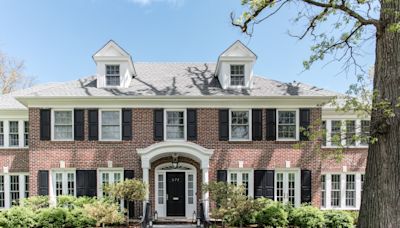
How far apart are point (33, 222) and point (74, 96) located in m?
5.46

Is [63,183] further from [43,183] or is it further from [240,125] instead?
[240,125]

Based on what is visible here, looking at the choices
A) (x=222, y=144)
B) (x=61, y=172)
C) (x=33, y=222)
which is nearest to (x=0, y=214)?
(x=33, y=222)

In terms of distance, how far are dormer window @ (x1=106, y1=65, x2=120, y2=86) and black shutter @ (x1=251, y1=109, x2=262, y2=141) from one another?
684cm

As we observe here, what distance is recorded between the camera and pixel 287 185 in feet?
45.9

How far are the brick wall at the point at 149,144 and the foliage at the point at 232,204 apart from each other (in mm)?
2273

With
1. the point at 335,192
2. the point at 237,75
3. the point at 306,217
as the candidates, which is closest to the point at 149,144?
the point at 237,75

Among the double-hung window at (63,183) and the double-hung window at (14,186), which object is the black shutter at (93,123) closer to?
the double-hung window at (63,183)

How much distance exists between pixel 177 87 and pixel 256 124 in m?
4.24

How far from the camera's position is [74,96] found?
1346 cm

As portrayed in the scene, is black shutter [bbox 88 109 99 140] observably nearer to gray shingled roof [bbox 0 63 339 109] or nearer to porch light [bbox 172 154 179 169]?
gray shingled roof [bbox 0 63 339 109]

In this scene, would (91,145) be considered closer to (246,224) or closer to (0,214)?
(0,214)

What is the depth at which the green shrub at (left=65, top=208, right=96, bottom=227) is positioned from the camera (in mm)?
11734

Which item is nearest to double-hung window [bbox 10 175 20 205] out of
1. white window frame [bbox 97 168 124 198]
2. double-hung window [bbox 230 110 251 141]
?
white window frame [bbox 97 168 124 198]

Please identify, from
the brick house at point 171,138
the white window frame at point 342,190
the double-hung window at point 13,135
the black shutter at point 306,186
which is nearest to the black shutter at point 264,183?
the brick house at point 171,138
